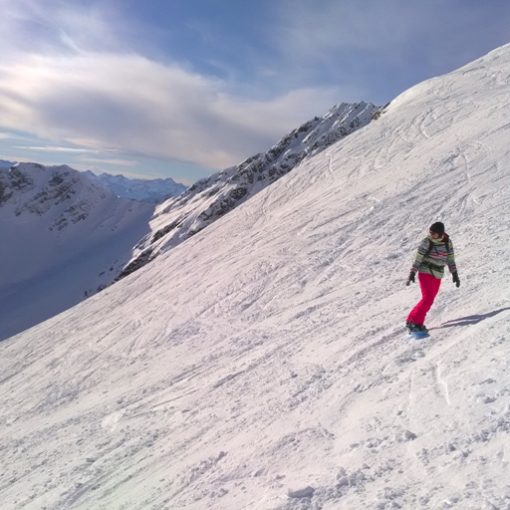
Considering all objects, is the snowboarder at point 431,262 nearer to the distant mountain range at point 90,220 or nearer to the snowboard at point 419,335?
the snowboard at point 419,335

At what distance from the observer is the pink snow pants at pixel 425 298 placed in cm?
720

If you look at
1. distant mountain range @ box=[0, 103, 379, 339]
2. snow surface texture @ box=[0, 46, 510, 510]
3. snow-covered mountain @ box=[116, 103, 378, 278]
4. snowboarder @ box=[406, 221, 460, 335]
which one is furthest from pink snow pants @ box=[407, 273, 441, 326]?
snow-covered mountain @ box=[116, 103, 378, 278]

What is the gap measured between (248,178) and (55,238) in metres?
53.8

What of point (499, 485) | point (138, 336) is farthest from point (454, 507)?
point (138, 336)

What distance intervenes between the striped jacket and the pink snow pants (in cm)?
9

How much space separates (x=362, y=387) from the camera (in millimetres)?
6148

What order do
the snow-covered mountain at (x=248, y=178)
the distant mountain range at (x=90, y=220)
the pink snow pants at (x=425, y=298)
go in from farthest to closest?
the distant mountain range at (x=90, y=220) < the snow-covered mountain at (x=248, y=178) < the pink snow pants at (x=425, y=298)

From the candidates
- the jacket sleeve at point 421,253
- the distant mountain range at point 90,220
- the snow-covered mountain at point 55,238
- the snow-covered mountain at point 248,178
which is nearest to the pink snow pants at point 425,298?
the jacket sleeve at point 421,253

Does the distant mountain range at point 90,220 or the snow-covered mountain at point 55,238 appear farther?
the snow-covered mountain at point 55,238

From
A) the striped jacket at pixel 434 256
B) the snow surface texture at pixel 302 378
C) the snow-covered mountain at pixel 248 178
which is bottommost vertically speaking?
the snow surface texture at pixel 302 378

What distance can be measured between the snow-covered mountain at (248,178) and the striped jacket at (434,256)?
66966 mm

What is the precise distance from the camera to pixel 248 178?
92125 millimetres

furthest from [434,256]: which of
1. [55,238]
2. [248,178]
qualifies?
[55,238]

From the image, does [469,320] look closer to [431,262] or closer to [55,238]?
[431,262]
